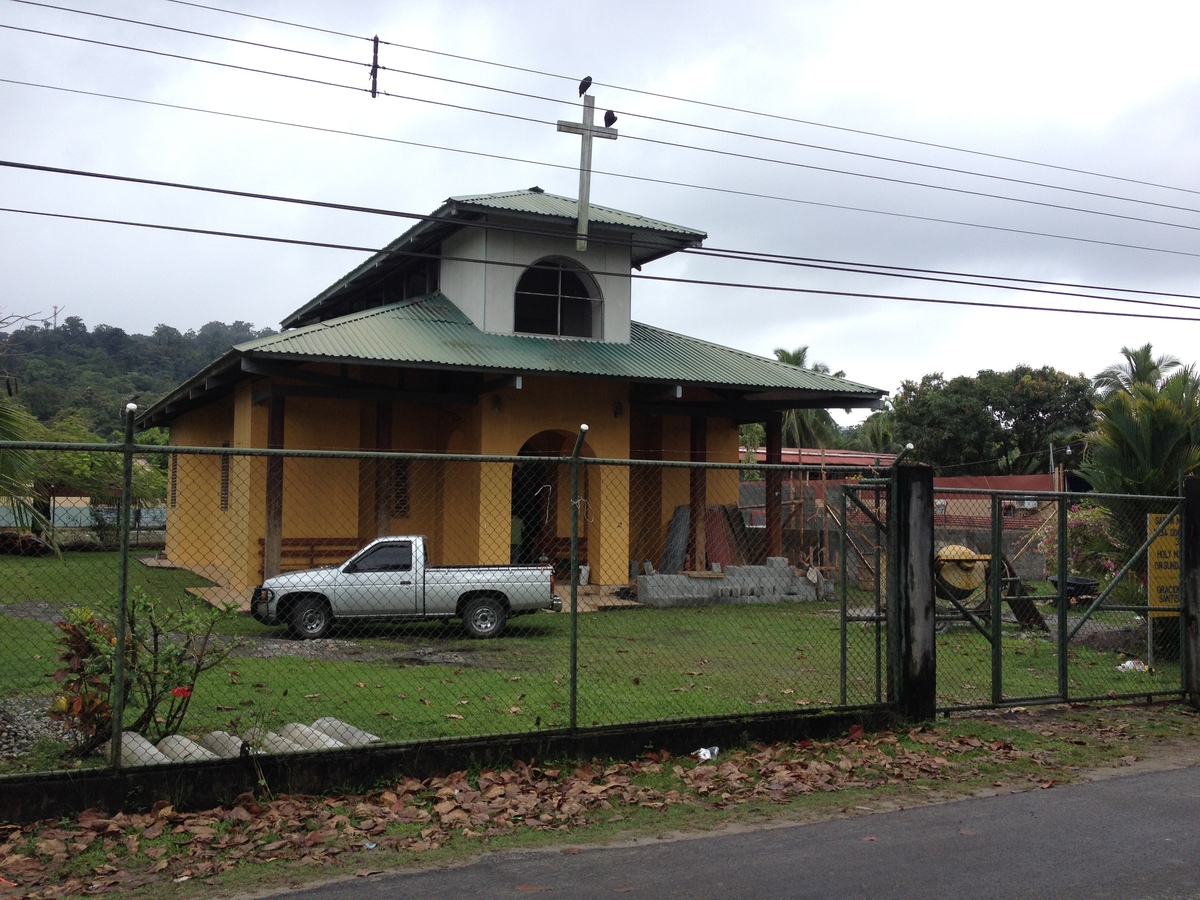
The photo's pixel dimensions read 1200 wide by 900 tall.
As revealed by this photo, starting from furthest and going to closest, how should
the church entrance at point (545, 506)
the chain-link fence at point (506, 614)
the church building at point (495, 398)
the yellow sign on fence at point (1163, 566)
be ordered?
the church entrance at point (545, 506)
the church building at point (495, 398)
the yellow sign on fence at point (1163, 566)
the chain-link fence at point (506, 614)

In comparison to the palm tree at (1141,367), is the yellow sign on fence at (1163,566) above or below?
below

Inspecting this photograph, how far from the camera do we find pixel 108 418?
48281 mm

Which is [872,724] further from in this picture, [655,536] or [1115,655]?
[655,536]

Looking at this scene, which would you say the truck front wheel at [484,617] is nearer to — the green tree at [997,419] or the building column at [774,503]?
the building column at [774,503]

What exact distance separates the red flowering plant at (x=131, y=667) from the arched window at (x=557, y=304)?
14.2 metres

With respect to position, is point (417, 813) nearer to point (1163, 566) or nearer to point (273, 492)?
point (1163, 566)

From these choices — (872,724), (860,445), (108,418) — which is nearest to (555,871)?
(872,724)

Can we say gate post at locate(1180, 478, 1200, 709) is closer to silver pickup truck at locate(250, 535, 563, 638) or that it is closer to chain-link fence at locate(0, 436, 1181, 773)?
chain-link fence at locate(0, 436, 1181, 773)

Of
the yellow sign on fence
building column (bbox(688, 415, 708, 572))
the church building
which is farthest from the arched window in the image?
the yellow sign on fence

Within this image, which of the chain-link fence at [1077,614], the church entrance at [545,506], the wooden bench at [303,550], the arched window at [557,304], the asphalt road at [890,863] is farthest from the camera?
the arched window at [557,304]

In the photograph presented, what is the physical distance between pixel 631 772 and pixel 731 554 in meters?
14.5

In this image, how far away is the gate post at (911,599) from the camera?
27.7 feet

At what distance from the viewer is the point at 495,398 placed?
1900 centimetres

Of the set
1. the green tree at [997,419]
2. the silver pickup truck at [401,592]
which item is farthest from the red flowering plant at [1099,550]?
the green tree at [997,419]
